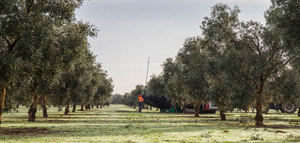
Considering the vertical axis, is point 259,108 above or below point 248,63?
below

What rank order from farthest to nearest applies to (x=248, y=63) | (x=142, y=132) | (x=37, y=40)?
1. (x=248, y=63)
2. (x=142, y=132)
3. (x=37, y=40)

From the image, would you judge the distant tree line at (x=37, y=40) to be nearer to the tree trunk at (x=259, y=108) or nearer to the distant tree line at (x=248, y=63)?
the distant tree line at (x=248, y=63)

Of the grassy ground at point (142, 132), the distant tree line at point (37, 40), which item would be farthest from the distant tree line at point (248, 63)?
the distant tree line at point (37, 40)

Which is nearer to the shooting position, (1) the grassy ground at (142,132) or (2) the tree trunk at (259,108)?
(1) the grassy ground at (142,132)

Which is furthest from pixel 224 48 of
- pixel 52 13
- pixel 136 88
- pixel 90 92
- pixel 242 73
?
pixel 136 88

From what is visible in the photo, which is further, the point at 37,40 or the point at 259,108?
the point at 259,108

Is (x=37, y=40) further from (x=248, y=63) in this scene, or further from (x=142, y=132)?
(x=248, y=63)

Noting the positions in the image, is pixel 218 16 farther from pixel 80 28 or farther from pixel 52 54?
pixel 52 54

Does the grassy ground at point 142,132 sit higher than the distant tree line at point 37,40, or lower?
lower

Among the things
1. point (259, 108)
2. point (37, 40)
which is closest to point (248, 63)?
point (259, 108)

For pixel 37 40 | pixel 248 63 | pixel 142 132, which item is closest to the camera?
pixel 37 40

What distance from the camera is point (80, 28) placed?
77.6 feet

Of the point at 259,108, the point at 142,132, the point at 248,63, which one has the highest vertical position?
the point at 248,63

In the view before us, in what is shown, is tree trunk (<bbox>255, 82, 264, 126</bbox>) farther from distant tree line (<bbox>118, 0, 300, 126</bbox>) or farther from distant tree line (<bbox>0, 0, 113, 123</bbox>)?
distant tree line (<bbox>0, 0, 113, 123</bbox>)
